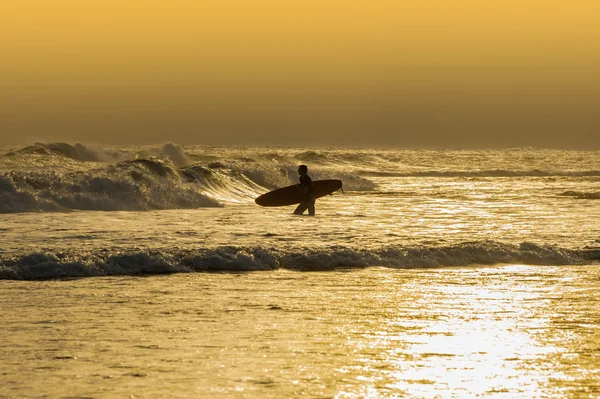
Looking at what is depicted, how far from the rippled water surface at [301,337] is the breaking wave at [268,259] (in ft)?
1.98

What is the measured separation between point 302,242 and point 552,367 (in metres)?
7.77

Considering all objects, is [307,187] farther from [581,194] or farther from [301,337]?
[581,194]

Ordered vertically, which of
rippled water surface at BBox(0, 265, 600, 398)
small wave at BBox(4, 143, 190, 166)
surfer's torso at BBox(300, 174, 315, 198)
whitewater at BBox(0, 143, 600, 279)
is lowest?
rippled water surface at BBox(0, 265, 600, 398)

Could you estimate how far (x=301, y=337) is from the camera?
7.17 meters

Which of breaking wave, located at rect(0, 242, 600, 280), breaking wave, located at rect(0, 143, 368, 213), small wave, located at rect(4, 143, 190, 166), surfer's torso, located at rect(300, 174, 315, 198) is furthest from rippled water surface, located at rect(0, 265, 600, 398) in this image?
small wave, located at rect(4, 143, 190, 166)

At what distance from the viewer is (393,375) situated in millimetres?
5969

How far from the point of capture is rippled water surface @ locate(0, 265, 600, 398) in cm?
571

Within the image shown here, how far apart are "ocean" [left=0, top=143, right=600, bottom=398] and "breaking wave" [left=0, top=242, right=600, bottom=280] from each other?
33 millimetres

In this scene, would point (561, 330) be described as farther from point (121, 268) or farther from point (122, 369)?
point (121, 268)

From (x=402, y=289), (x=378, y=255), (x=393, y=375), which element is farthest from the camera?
(x=378, y=255)

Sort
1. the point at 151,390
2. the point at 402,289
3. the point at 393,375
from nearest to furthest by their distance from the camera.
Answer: the point at 151,390 < the point at 393,375 < the point at 402,289

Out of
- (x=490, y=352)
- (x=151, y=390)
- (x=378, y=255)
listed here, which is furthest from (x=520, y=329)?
(x=378, y=255)

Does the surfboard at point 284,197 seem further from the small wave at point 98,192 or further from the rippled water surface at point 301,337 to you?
the rippled water surface at point 301,337

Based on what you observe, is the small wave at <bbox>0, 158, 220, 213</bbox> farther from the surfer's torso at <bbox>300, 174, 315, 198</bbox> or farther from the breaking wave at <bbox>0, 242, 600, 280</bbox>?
the breaking wave at <bbox>0, 242, 600, 280</bbox>
